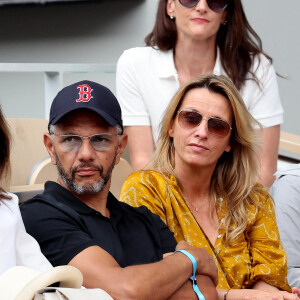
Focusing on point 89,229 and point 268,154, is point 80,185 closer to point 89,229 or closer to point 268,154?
point 89,229

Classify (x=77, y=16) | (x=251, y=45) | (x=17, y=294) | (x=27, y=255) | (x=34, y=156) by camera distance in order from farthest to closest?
(x=77, y=16), (x=251, y=45), (x=34, y=156), (x=27, y=255), (x=17, y=294)

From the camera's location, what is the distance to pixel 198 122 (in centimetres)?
324

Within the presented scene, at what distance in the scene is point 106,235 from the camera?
2.62 m

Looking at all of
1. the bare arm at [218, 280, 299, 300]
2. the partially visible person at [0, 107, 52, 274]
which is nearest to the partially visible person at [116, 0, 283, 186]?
the bare arm at [218, 280, 299, 300]

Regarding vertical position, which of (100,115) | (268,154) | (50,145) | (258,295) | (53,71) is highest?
(100,115)

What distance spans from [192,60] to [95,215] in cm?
160

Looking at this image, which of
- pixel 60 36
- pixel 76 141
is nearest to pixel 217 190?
pixel 76 141

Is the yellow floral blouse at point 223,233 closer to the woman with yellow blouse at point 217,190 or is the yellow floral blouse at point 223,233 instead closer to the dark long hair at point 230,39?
the woman with yellow blouse at point 217,190

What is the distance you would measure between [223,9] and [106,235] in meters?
1.79

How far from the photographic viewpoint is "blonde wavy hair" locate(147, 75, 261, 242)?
332 cm

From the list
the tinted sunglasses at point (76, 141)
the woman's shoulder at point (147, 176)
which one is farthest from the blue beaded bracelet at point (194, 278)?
the woman's shoulder at point (147, 176)

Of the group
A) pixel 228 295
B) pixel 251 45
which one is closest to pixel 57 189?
pixel 228 295

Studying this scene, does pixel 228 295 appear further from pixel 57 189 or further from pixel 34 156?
pixel 34 156

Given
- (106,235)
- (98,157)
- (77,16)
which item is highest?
(98,157)
